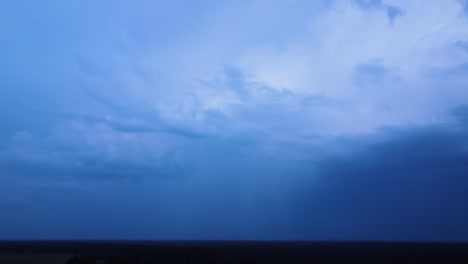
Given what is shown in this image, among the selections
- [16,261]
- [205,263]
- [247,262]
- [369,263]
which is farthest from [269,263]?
[16,261]

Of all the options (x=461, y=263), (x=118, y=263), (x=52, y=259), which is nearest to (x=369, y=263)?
(x=461, y=263)

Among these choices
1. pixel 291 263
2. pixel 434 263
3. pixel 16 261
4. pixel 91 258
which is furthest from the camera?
pixel 434 263

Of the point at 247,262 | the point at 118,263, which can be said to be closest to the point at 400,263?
the point at 247,262

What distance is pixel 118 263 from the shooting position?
163 feet

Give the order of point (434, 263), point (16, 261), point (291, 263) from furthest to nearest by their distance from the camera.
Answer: point (434, 263)
point (291, 263)
point (16, 261)

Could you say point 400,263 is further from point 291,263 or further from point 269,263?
point 269,263

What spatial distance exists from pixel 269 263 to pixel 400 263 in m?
18.4

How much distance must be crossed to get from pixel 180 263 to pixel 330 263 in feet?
57.3

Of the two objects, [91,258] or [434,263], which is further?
[434,263]

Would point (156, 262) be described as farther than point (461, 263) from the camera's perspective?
No

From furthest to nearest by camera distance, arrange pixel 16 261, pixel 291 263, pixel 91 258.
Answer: pixel 291 263
pixel 16 261
pixel 91 258

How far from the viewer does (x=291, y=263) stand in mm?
54438

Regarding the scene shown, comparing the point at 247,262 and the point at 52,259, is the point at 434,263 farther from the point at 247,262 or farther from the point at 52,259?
the point at 52,259

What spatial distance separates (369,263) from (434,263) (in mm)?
6571
